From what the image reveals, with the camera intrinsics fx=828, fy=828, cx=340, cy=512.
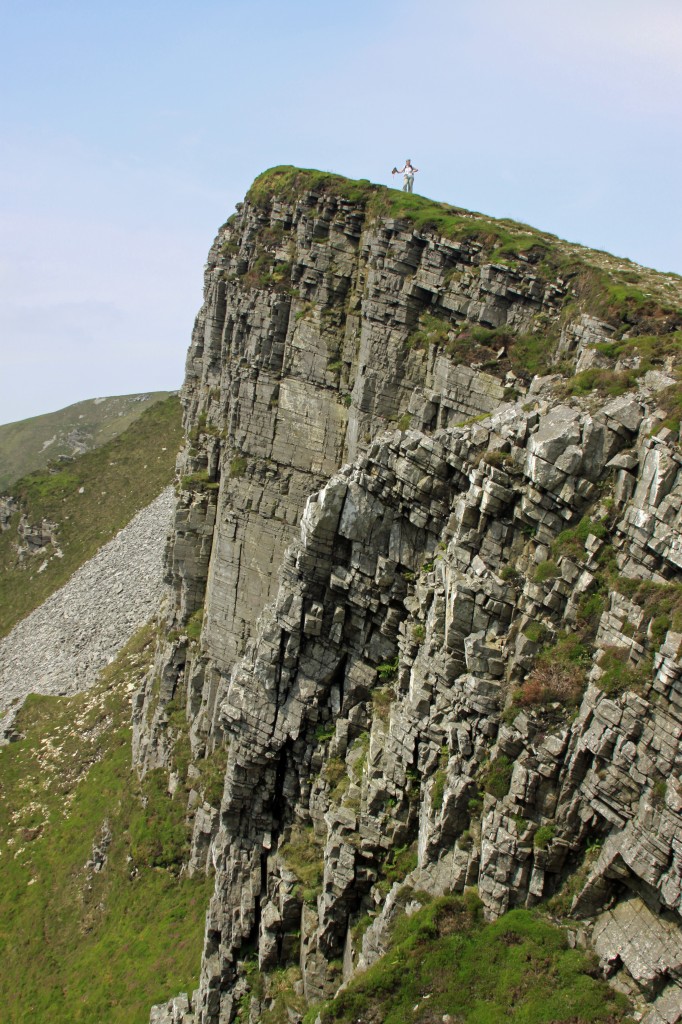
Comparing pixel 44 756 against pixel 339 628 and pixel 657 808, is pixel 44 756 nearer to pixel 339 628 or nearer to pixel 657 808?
pixel 339 628

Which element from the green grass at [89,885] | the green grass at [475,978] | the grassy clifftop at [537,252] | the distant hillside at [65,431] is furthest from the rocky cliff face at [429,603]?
the distant hillside at [65,431]

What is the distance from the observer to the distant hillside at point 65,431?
542ft

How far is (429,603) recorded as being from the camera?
2462 centimetres

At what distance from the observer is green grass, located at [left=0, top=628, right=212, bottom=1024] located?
36875 mm

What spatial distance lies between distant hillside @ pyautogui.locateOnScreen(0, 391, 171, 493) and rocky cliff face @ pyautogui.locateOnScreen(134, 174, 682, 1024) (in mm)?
126741

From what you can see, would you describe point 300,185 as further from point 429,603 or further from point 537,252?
point 429,603

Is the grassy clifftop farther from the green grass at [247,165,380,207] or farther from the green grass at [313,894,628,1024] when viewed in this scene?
the green grass at [313,894,628,1024]

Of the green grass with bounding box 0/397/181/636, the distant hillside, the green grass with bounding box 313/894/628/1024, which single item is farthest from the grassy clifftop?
→ the distant hillside

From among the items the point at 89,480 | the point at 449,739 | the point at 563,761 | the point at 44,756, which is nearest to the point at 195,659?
the point at 44,756

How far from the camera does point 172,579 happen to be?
48.2 m

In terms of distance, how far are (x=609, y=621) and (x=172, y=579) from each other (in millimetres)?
33211

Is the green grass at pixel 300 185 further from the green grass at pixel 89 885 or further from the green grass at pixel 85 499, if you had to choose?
the green grass at pixel 85 499

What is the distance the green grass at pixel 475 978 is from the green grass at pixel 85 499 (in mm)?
66574

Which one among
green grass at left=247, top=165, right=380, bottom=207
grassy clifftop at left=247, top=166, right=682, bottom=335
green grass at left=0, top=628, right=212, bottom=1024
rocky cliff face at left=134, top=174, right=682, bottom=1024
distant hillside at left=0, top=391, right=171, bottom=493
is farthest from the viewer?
distant hillside at left=0, top=391, right=171, bottom=493
